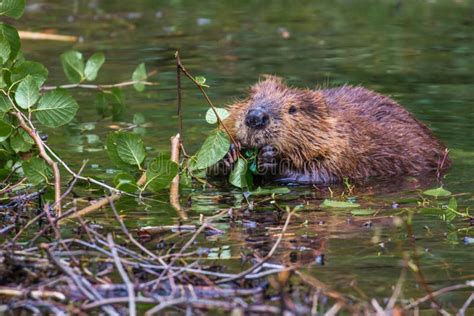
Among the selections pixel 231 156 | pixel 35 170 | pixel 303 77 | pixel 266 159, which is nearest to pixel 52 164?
pixel 35 170

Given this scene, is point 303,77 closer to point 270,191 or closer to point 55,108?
point 270,191

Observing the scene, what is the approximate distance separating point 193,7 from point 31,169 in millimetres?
7779

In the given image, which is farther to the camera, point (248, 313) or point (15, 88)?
point (15, 88)

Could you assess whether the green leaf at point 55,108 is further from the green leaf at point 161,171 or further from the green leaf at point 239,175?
the green leaf at point 239,175

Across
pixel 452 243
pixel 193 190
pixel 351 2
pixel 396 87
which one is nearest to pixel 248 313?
pixel 452 243

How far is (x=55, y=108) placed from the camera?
5250 millimetres

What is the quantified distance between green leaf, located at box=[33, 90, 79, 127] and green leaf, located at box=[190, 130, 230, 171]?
681 mm

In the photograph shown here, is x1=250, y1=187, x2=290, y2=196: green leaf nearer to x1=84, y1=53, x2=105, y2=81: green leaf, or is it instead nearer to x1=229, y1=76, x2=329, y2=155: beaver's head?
x1=229, y1=76, x2=329, y2=155: beaver's head

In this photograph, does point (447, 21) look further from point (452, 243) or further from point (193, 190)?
point (452, 243)

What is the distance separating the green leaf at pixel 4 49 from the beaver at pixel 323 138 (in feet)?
4.56

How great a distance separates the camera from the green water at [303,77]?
459 centimetres

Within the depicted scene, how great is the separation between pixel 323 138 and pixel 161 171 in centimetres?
159

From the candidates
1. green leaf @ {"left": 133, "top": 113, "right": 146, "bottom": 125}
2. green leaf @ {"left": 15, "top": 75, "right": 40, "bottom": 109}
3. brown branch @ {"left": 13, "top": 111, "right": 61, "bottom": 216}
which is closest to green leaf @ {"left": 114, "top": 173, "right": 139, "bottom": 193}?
brown branch @ {"left": 13, "top": 111, "right": 61, "bottom": 216}

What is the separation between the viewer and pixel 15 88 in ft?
17.9
